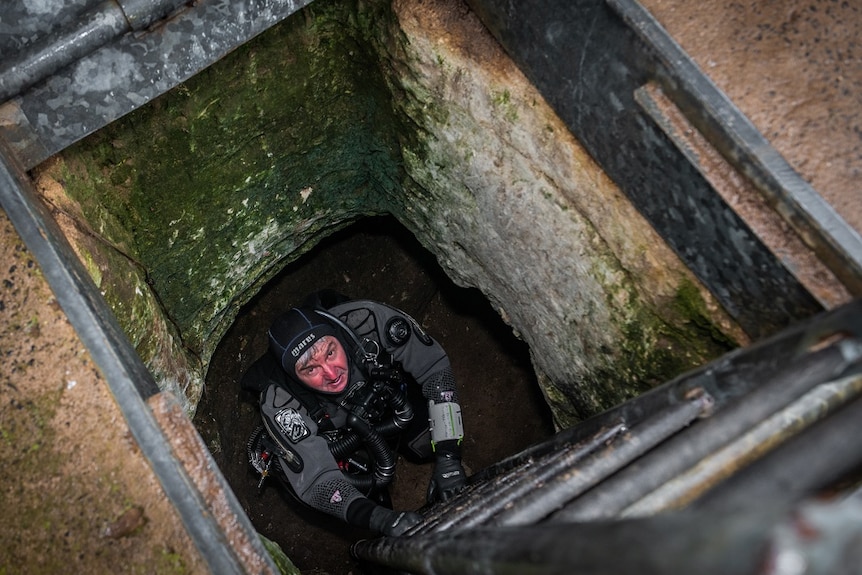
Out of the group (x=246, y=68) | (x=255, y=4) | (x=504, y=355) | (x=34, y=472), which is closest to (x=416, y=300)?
(x=504, y=355)

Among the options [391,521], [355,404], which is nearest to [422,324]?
[355,404]

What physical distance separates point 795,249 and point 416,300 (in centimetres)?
336

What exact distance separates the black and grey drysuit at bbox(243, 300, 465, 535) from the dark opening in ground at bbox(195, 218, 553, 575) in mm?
393

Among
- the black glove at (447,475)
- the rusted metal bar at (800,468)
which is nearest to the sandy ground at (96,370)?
the rusted metal bar at (800,468)

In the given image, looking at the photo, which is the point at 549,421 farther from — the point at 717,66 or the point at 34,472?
the point at 34,472

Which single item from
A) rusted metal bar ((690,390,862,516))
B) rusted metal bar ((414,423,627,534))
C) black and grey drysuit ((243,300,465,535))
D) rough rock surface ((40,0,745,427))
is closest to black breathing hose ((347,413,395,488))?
black and grey drysuit ((243,300,465,535))

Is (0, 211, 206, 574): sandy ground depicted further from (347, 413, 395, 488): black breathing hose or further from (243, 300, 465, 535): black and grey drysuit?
(347, 413, 395, 488): black breathing hose

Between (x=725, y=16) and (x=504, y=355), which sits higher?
(x=725, y=16)

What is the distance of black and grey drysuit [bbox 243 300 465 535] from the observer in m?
3.94

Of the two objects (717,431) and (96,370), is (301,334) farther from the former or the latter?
(717,431)

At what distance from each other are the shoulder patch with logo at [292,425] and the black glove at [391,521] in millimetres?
582

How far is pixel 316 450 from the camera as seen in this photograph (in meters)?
4.02

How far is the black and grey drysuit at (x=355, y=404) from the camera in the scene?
394cm

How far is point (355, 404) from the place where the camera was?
4.13m
